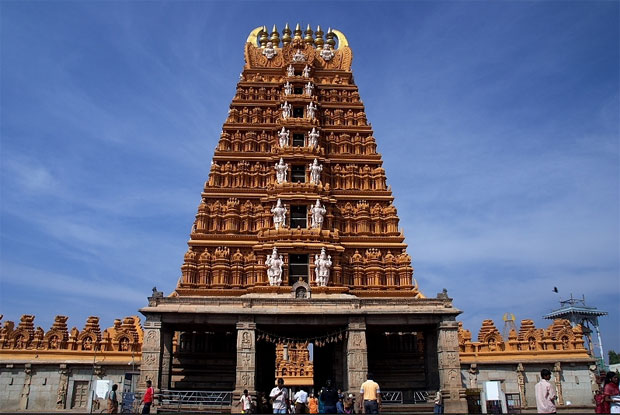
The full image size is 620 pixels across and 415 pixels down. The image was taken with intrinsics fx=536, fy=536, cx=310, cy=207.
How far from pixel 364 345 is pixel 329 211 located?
35.5 feet

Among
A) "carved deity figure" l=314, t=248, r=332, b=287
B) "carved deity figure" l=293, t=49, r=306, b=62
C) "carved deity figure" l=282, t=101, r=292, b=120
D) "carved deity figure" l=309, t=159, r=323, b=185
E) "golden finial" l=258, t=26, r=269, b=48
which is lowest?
"carved deity figure" l=314, t=248, r=332, b=287

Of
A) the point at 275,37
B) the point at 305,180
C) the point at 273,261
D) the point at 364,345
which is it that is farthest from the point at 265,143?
the point at 364,345

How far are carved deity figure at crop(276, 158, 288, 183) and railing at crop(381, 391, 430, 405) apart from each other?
14.4m

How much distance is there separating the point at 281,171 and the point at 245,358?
1360 centimetres

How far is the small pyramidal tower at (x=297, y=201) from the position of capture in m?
31.2

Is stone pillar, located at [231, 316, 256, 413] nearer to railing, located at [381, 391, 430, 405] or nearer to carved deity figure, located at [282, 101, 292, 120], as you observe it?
railing, located at [381, 391, 430, 405]

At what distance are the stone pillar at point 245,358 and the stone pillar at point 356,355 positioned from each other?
4.36 metres

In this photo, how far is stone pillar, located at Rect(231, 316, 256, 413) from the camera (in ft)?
78.5

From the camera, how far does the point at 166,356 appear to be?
85.5 feet

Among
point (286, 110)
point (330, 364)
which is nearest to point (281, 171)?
point (286, 110)

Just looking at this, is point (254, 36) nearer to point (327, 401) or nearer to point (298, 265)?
point (298, 265)

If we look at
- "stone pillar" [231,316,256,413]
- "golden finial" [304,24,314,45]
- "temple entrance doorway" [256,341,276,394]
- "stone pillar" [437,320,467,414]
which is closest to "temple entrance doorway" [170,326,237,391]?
"temple entrance doorway" [256,341,276,394]

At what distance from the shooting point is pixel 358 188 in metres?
35.3

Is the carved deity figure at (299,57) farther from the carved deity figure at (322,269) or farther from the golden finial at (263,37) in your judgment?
the carved deity figure at (322,269)
